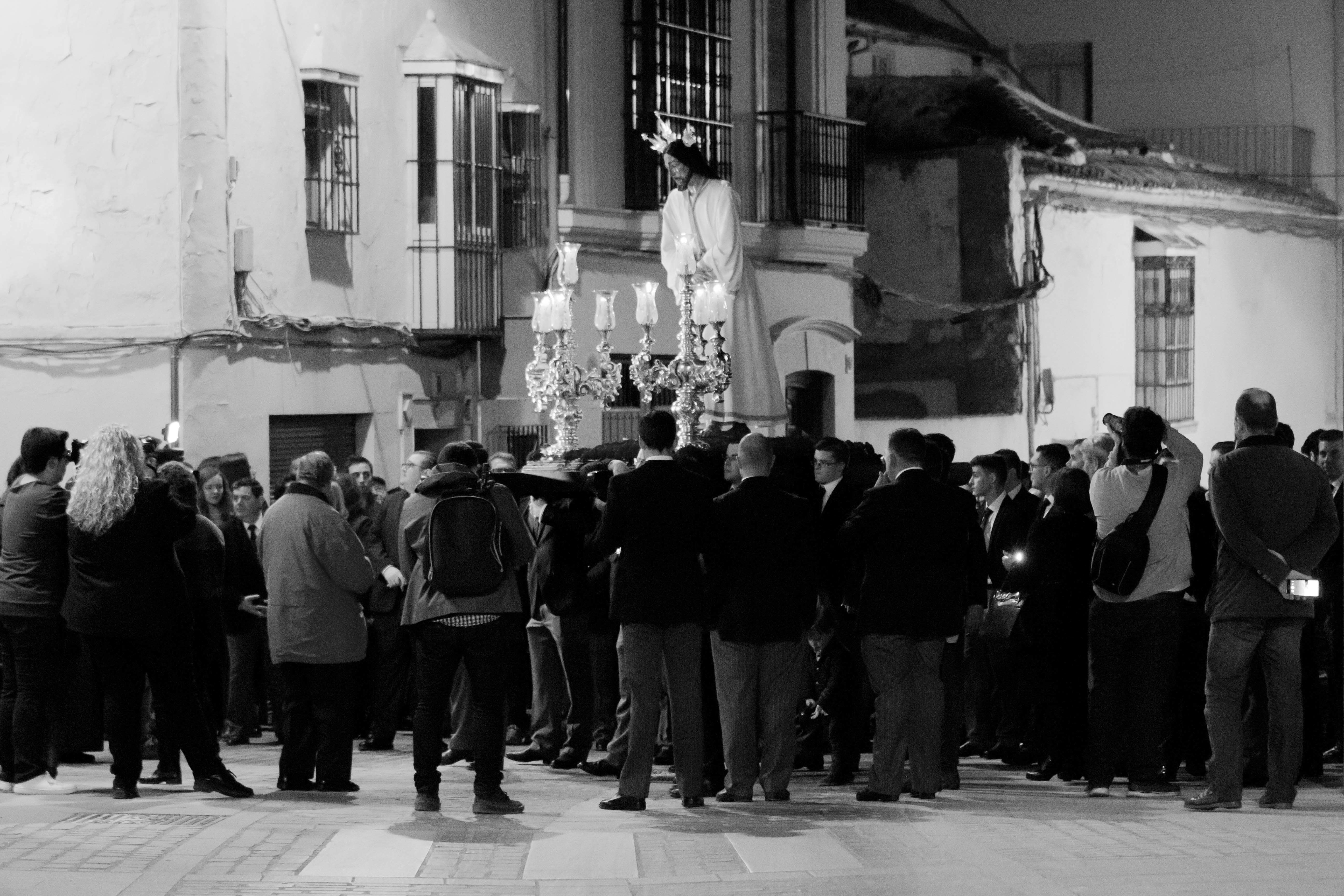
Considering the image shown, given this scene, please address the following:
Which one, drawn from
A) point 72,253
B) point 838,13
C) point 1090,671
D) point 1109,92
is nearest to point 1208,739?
point 1090,671

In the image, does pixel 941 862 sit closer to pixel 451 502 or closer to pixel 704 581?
pixel 704 581

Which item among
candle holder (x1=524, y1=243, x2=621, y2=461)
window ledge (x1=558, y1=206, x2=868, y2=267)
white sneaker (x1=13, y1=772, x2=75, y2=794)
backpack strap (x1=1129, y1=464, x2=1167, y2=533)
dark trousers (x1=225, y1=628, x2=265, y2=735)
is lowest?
white sneaker (x1=13, y1=772, x2=75, y2=794)

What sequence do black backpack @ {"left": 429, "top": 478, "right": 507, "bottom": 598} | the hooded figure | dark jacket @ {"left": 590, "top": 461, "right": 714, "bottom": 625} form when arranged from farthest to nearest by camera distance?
the hooded figure, dark jacket @ {"left": 590, "top": 461, "right": 714, "bottom": 625}, black backpack @ {"left": 429, "top": 478, "right": 507, "bottom": 598}

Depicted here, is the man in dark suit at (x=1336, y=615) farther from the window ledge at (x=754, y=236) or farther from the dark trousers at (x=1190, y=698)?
the window ledge at (x=754, y=236)

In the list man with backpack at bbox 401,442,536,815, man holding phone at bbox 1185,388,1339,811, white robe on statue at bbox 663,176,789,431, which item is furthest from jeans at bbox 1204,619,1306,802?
white robe on statue at bbox 663,176,789,431

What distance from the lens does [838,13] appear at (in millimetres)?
25219

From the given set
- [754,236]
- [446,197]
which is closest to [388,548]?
[446,197]

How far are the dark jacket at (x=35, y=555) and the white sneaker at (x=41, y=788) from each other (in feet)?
2.83

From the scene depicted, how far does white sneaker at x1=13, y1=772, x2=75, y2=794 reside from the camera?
10523 millimetres

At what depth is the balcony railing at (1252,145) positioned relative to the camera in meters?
32.6

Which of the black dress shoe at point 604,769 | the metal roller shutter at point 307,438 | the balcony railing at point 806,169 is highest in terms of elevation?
the balcony railing at point 806,169

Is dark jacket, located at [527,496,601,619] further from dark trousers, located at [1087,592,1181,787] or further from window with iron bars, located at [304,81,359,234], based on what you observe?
window with iron bars, located at [304,81,359,234]

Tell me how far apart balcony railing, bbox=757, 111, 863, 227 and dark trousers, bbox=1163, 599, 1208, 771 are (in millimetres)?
12881

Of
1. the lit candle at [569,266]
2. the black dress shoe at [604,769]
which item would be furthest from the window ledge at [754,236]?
the black dress shoe at [604,769]
